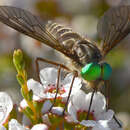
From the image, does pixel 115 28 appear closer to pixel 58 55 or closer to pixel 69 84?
pixel 69 84

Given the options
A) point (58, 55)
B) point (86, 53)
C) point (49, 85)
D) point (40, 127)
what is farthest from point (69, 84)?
point (58, 55)

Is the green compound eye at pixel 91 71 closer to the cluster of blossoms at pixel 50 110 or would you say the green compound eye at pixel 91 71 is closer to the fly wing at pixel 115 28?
the cluster of blossoms at pixel 50 110

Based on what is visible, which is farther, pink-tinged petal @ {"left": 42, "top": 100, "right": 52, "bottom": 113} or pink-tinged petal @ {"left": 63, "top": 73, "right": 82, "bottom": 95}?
pink-tinged petal @ {"left": 63, "top": 73, "right": 82, "bottom": 95}

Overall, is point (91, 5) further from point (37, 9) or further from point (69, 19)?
point (37, 9)

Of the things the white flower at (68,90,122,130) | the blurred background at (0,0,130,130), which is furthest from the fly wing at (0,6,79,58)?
the blurred background at (0,0,130,130)

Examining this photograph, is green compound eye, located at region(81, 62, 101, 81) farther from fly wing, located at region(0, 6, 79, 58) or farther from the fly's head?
fly wing, located at region(0, 6, 79, 58)

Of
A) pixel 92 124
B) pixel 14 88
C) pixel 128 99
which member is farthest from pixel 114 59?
pixel 92 124

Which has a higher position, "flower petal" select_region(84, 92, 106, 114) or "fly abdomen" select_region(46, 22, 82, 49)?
"fly abdomen" select_region(46, 22, 82, 49)
